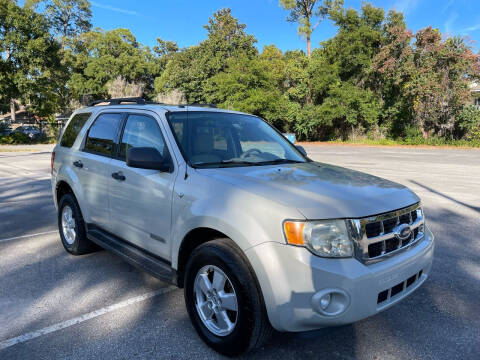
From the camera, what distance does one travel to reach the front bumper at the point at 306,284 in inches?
85.1

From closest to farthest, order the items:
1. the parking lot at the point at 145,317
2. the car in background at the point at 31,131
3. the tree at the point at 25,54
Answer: the parking lot at the point at 145,317 → the tree at the point at 25,54 → the car in background at the point at 31,131

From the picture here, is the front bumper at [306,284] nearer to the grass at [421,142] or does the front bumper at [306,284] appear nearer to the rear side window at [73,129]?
the rear side window at [73,129]

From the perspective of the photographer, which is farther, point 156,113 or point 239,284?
point 156,113

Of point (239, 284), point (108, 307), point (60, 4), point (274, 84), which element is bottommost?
point (108, 307)

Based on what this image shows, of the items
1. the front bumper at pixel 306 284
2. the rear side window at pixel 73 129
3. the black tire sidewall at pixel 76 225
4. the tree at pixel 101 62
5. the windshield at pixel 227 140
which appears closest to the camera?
the front bumper at pixel 306 284

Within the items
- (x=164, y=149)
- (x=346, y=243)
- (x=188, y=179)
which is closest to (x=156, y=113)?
(x=164, y=149)

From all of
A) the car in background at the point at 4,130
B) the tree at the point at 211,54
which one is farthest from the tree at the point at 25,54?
the tree at the point at 211,54

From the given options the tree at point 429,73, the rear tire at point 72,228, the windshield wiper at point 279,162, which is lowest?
the rear tire at point 72,228

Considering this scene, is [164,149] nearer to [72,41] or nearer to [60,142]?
[60,142]

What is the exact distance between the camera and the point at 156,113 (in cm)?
343

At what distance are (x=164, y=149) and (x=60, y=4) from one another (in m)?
61.0

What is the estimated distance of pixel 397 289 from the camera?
2.47 metres

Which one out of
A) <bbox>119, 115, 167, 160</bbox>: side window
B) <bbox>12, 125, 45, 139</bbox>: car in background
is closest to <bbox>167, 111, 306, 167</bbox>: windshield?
<bbox>119, 115, 167, 160</bbox>: side window

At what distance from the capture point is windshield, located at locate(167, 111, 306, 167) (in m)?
3.22
